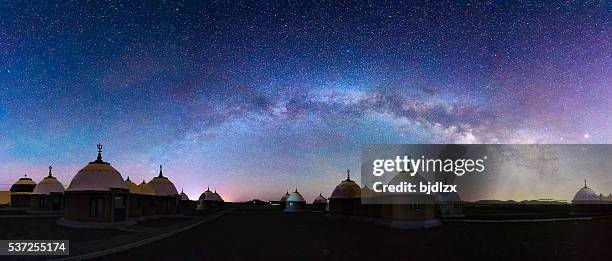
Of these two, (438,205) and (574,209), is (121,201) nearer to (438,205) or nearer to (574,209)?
(438,205)

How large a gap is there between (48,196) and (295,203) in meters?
38.4

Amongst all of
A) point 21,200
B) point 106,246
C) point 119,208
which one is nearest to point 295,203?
point 21,200

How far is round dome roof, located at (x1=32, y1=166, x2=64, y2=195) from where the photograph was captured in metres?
56.7

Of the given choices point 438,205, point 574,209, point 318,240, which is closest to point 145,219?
point 318,240

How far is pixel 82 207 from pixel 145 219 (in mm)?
9987

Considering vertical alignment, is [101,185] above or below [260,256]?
above

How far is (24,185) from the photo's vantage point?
2697 inches

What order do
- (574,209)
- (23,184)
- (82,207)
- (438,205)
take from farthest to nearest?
(574,209), (23,184), (438,205), (82,207)

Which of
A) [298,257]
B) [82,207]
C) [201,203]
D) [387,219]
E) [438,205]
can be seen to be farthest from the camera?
[201,203]

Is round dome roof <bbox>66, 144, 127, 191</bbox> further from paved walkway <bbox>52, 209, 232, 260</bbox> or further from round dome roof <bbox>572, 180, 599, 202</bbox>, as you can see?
round dome roof <bbox>572, 180, 599, 202</bbox>

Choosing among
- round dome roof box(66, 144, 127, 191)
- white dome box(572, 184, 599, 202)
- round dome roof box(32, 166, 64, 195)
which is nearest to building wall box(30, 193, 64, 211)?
round dome roof box(32, 166, 64, 195)

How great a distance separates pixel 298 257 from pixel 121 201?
21359 mm

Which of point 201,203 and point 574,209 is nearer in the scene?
point 574,209

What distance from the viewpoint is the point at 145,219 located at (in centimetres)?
4322
